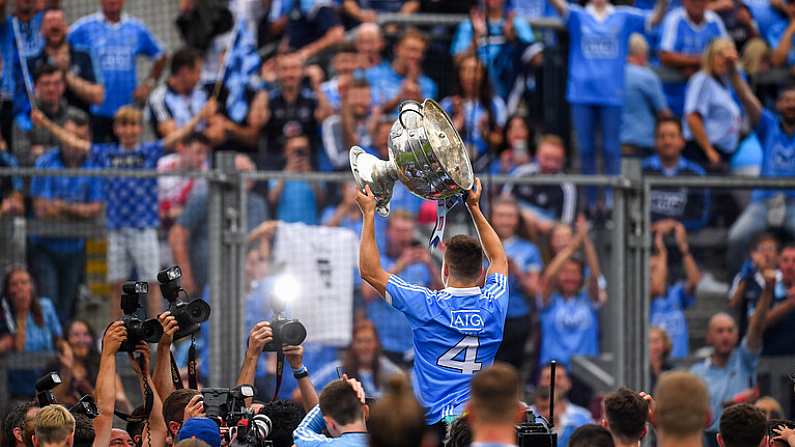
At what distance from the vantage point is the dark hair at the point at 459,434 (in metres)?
Answer: 6.11

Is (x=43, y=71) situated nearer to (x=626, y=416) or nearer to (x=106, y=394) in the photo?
(x=106, y=394)

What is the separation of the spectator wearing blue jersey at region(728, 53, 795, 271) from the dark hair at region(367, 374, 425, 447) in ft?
22.3

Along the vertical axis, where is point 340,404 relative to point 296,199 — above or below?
below

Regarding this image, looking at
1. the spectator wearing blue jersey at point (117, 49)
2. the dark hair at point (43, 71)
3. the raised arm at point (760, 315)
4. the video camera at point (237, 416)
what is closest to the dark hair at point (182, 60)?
the spectator wearing blue jersey at point (117, 49)

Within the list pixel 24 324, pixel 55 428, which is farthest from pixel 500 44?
pixel 55 428

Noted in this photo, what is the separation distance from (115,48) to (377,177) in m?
5.97

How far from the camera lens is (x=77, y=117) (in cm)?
1151

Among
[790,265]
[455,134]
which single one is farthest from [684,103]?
[455,134]

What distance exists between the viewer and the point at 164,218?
10273mm

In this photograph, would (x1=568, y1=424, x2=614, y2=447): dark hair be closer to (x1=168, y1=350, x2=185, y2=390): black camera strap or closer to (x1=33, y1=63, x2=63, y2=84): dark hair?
(x1=168, y1=350, x2=185, y2=390): black camera strap

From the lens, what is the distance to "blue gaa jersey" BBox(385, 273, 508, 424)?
23.1ft

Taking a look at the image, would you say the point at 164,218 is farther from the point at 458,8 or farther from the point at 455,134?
the point at 458,8

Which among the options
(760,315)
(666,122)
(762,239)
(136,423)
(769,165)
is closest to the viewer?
(136,423)

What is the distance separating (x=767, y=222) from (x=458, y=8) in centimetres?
429
